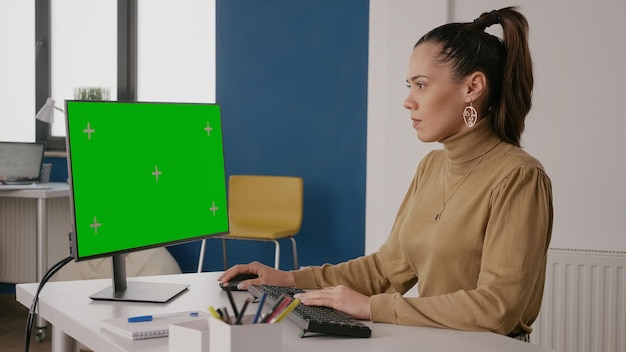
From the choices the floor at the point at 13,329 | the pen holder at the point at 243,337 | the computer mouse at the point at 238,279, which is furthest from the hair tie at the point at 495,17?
the floor at the point at 13,329

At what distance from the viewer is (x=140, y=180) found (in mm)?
1723

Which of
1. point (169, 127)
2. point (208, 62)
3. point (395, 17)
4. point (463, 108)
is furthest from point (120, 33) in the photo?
point (463, 108)

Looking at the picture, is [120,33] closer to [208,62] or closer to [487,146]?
[208,62]

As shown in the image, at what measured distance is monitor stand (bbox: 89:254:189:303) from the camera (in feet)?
5.47

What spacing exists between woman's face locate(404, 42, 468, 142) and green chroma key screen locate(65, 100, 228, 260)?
20.0 inches

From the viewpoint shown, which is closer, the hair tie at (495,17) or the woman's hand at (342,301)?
the woman's hand at (342,301)

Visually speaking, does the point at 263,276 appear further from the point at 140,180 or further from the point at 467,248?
the point at 467,248

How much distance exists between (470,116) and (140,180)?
727mm

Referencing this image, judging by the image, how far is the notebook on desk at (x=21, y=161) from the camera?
15.2ft

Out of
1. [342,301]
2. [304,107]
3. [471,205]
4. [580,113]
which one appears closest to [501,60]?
[471,205]

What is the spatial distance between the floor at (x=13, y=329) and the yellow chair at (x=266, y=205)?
2.97 feet

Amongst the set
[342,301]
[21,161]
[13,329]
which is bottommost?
[13,329]

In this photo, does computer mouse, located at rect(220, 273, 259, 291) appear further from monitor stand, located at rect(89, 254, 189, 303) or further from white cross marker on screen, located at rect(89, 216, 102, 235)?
white cross marker on screen, located at rect(89, 216, 102, 235)

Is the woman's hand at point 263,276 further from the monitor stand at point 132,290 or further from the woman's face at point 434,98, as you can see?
the woman's face at point 434,98
